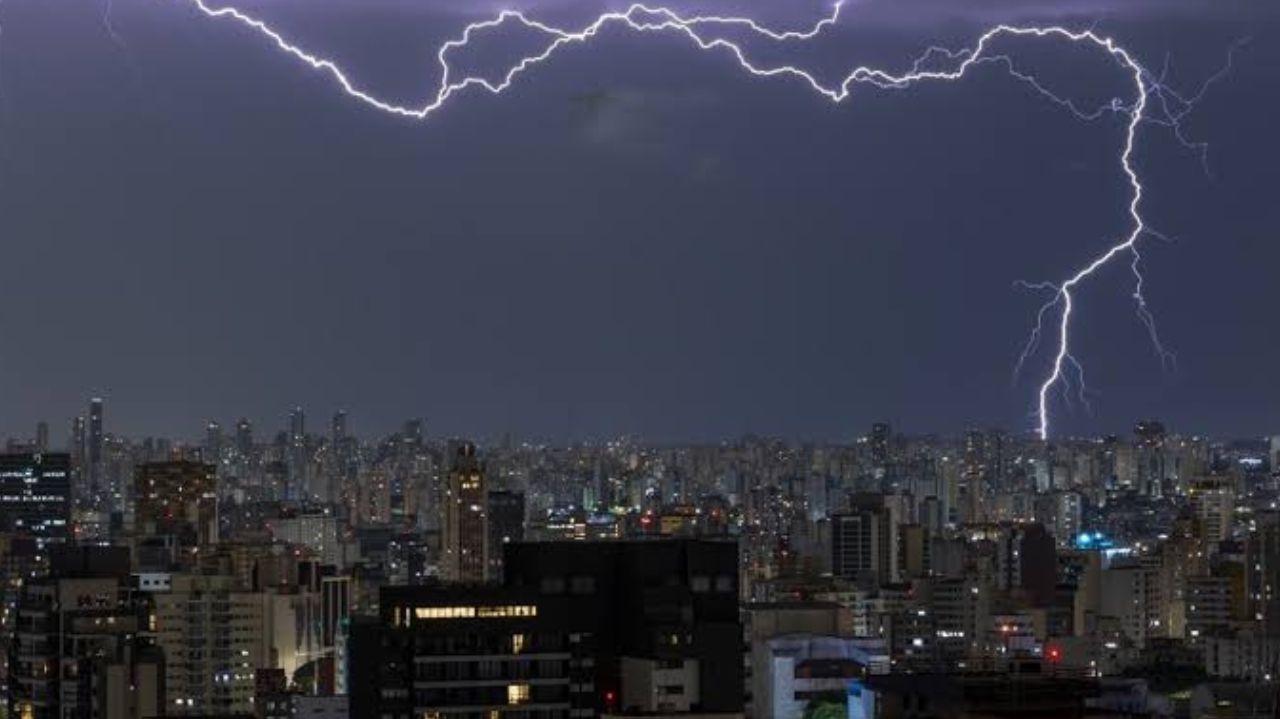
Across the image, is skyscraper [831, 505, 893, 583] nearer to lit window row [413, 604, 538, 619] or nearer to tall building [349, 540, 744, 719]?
tall building [349, 540, 744, 719]

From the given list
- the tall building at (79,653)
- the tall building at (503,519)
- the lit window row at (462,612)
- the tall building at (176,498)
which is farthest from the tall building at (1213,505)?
the lit window row at (462,612)

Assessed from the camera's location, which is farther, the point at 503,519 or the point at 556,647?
the point at 503,519

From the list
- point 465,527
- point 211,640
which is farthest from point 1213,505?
point 211,640

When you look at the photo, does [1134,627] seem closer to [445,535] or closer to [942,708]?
[445,535]

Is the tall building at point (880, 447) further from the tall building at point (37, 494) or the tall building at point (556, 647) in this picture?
the tall building at point (556, 647)

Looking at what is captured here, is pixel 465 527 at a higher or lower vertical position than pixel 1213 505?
lower

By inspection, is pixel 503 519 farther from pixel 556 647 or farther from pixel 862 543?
pixel 556 647

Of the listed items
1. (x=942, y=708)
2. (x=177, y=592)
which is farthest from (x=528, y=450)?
(x=942, y=708)
